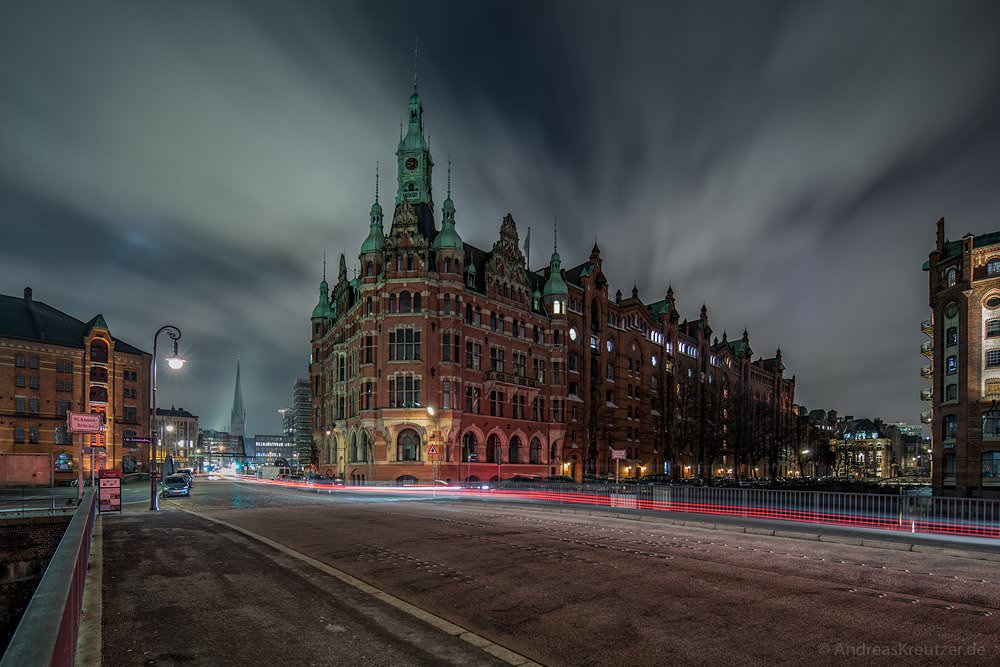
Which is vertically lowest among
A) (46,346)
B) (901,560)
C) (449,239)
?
(901,560)

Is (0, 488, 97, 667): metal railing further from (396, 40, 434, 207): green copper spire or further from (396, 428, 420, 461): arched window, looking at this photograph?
(396, 40, 434, 207): green copper spire

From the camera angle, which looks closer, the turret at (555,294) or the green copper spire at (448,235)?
the green copper spire at (448,235)

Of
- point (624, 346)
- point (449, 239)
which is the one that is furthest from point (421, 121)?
point (624, 346)

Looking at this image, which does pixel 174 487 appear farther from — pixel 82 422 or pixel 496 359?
pixel 496 359

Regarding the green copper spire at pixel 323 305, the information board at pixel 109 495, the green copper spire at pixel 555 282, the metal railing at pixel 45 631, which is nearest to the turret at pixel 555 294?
the green copper spire at pixel 555 282

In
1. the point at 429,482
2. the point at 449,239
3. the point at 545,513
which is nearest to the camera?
the point at 545,513

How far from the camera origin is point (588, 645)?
25.6 ft

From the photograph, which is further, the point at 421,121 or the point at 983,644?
the point at 421,121

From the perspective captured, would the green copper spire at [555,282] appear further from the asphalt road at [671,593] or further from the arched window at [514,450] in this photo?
the asphalt road at [671,593]

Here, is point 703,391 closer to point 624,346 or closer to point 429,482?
point 624,346

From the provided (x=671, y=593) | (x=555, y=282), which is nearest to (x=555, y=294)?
(x=555, y=282)

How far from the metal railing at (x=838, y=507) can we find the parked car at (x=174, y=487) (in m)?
25.3

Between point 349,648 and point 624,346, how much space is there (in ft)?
234

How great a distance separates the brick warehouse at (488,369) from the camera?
5347 cm
